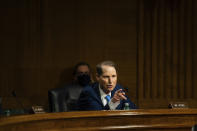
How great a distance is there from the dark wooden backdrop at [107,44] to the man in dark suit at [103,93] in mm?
1793

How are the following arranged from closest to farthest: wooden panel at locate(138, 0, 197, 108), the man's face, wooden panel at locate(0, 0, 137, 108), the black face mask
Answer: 1. the man's face
2. the black face mask
3. wooden panel at locate(0, 0, 137, 108)
4. wooden panel at locate(138, 0, 197, 108)

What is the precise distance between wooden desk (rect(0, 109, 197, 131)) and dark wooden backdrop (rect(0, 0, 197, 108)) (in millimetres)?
2329

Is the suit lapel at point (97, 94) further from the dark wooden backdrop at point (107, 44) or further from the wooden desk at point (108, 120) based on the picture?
the dark wooden backdrop at point (107, 44)

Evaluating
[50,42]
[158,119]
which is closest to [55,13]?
[50,42]

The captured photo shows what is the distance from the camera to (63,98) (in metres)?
4.98

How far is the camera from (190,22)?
20.4 feet

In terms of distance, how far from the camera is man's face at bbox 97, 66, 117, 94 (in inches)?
160

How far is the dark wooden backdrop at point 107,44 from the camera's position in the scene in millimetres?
5910

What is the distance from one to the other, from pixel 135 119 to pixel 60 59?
254 cm

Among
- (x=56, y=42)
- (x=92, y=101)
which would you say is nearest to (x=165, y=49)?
(x=56, y=42)

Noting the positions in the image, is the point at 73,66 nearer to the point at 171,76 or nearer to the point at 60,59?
the point at 60,59

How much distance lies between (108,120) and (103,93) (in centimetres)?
64

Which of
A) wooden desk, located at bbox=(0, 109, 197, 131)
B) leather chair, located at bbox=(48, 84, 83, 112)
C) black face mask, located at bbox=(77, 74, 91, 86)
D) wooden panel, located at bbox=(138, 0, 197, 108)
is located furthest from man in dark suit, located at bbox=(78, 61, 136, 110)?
wooden panel, located at bbox=(138, 0, 197, 108)

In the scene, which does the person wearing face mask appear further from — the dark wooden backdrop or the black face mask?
the dark wooden backdrop
